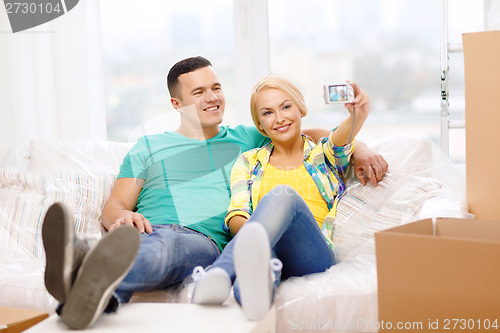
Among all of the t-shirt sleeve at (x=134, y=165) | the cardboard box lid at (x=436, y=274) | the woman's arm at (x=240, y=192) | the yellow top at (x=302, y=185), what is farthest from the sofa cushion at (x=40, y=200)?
the cardboard box lid at (x=436, y=274)

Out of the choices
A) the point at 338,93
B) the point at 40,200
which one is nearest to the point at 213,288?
the point at 338,93

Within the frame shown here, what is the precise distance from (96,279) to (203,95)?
0.91 meters

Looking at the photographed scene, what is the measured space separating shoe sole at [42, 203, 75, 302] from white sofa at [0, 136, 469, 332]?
0.35 m

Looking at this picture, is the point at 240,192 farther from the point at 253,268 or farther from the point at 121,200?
the point at 253,268

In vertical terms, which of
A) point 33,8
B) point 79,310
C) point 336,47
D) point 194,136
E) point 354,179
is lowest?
point 79,310

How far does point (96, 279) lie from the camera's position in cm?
114

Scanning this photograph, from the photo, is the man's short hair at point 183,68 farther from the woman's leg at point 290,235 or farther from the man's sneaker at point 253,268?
the man's sneaker at point 253,268

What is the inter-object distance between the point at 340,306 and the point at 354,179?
58cm

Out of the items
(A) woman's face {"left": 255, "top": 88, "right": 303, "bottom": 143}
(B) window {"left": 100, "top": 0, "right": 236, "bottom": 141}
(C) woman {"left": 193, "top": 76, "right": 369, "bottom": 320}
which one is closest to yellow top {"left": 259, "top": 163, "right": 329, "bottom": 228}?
(C) woman {"left": 193, "top": 76, "right": 369, "bottom": 320}

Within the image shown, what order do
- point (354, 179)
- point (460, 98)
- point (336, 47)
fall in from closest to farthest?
point (354, 179), point (460, 98), point (336, 47)

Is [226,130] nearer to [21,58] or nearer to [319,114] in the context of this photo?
[319,114]

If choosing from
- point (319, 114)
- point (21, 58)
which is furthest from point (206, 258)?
point (21, 58)

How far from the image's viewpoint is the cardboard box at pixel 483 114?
1357 millimetres

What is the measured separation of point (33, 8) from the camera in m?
2.76
